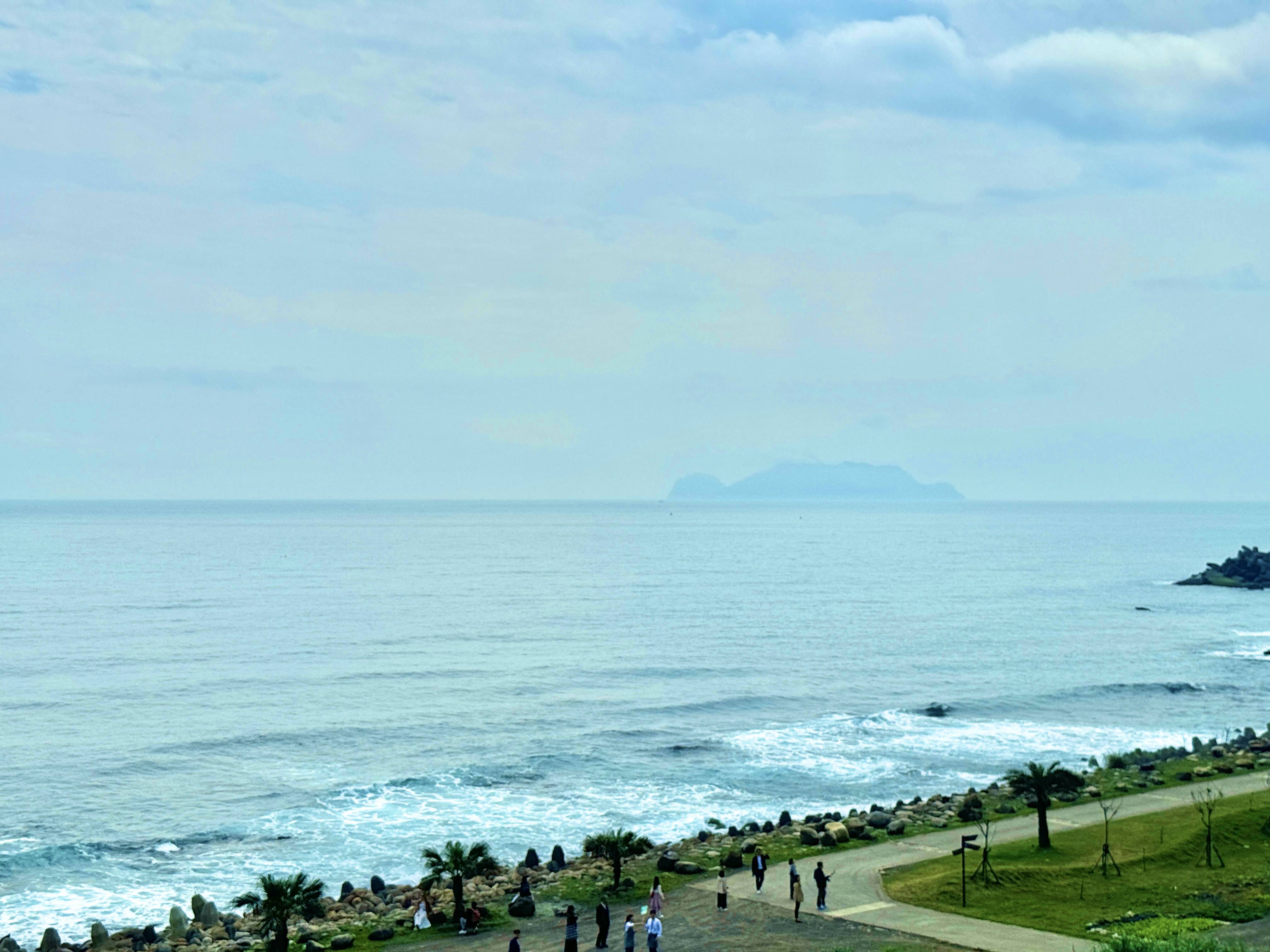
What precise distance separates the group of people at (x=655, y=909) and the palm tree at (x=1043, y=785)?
29.3ft

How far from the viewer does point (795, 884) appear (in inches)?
1598

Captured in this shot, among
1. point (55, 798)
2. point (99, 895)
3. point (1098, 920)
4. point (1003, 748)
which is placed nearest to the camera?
point (1098, 920)

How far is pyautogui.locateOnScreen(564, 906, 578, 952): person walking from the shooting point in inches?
1483

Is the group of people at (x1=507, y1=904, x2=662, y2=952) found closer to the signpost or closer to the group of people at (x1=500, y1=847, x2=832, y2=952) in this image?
the group of people at (x1=500, y1=847, x2=832, y2=952)

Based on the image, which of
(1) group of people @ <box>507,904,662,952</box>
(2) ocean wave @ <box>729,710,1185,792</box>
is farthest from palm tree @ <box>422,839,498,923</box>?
(2) ocean wave @ <box>729,710,1185,792</box>

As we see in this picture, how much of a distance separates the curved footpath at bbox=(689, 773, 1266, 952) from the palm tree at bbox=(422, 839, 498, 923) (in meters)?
8.16

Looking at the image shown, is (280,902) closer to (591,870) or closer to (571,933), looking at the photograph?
(571,933)

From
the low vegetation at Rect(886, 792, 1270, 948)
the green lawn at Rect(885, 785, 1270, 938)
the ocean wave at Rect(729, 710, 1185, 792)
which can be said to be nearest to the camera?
the low vegetation at Rect(886, 792, 1270, 948)

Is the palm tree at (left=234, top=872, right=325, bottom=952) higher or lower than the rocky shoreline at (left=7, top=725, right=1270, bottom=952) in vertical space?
higher

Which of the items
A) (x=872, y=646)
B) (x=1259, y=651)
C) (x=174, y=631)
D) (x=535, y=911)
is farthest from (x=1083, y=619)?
(x=535, y=911)

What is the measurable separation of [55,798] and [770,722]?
42333mm

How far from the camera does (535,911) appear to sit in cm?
4319

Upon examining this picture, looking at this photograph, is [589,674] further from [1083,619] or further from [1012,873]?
[1083,619]

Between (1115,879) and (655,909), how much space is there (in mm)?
16841
